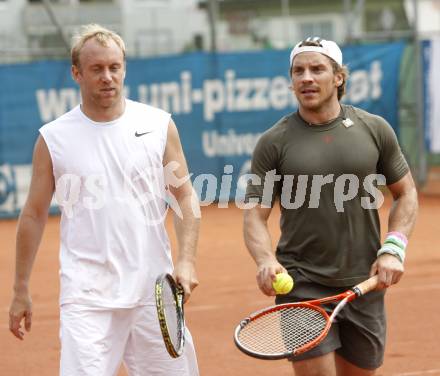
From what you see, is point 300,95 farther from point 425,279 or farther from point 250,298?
point 425,279

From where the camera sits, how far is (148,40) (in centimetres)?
2583

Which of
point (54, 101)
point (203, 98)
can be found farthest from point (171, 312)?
point (203, 98)

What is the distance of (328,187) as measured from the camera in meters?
5.08

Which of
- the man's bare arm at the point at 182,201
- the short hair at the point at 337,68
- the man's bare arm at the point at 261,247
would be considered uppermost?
the short hair at the point at 337,68

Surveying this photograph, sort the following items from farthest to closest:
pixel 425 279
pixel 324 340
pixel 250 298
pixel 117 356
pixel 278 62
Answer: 1. pixel 278 62
2. pixel 425 279
3. pixel 250 298
4. pixel 324 340
5. pixel 117 356

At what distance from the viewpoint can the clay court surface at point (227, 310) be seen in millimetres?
7703

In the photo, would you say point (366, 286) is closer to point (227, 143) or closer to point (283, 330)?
point (283, 330)

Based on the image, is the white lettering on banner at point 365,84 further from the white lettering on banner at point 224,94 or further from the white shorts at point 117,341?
the white shorts at point 117,341

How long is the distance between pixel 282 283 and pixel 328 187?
538mm

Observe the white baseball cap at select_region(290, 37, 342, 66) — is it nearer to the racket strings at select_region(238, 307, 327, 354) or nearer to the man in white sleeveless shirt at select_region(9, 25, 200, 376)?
the man in white sleeveless shirt at select_region(9, 25, 200, 376)

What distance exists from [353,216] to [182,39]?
2115 cm

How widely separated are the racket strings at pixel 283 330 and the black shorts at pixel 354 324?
0.21 metres

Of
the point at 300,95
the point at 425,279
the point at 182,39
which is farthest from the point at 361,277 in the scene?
the point at 182,39

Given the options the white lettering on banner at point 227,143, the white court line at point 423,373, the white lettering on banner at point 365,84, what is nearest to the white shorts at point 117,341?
the white court line at point 423,373
